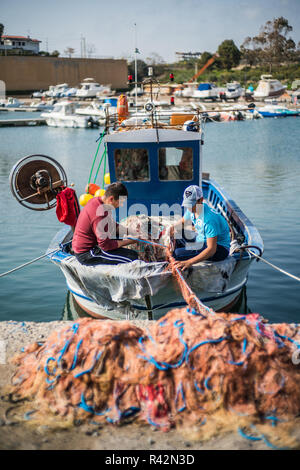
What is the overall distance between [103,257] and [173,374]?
2.81 meters

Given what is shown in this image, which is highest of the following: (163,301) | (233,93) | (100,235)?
(233,93)

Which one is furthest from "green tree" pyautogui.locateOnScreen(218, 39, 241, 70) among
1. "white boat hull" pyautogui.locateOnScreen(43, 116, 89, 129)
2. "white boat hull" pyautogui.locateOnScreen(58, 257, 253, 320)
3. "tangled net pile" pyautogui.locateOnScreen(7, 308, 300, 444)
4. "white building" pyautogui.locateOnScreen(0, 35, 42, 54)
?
"tangled net pile" pyautogui.locateOnScreen(7, 308, 300, 444)

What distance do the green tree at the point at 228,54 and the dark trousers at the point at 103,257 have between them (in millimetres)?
97575

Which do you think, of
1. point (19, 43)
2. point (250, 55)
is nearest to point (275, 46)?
point (250, 55)

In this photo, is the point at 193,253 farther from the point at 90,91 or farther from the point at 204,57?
the point at 204,57

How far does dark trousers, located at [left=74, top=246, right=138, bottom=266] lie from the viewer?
20.9 ft

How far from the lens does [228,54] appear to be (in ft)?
310

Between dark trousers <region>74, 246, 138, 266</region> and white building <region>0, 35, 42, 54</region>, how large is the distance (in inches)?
4823

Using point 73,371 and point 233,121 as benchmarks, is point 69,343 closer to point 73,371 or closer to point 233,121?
point 73,371

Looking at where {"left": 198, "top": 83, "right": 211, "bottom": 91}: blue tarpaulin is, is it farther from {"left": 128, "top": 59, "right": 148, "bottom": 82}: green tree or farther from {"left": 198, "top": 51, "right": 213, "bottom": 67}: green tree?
{"left": 198, "top": 51, "right": 213, "bottom": 67}: green tree

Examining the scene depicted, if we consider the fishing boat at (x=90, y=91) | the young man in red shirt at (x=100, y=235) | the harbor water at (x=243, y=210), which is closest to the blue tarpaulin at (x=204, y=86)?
the fishing boat at (x=90, y=91)

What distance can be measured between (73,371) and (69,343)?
0.87ft

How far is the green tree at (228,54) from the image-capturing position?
94.4m

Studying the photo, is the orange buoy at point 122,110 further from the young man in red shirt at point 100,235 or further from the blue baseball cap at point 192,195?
the blue baseball cap at point 192,195
